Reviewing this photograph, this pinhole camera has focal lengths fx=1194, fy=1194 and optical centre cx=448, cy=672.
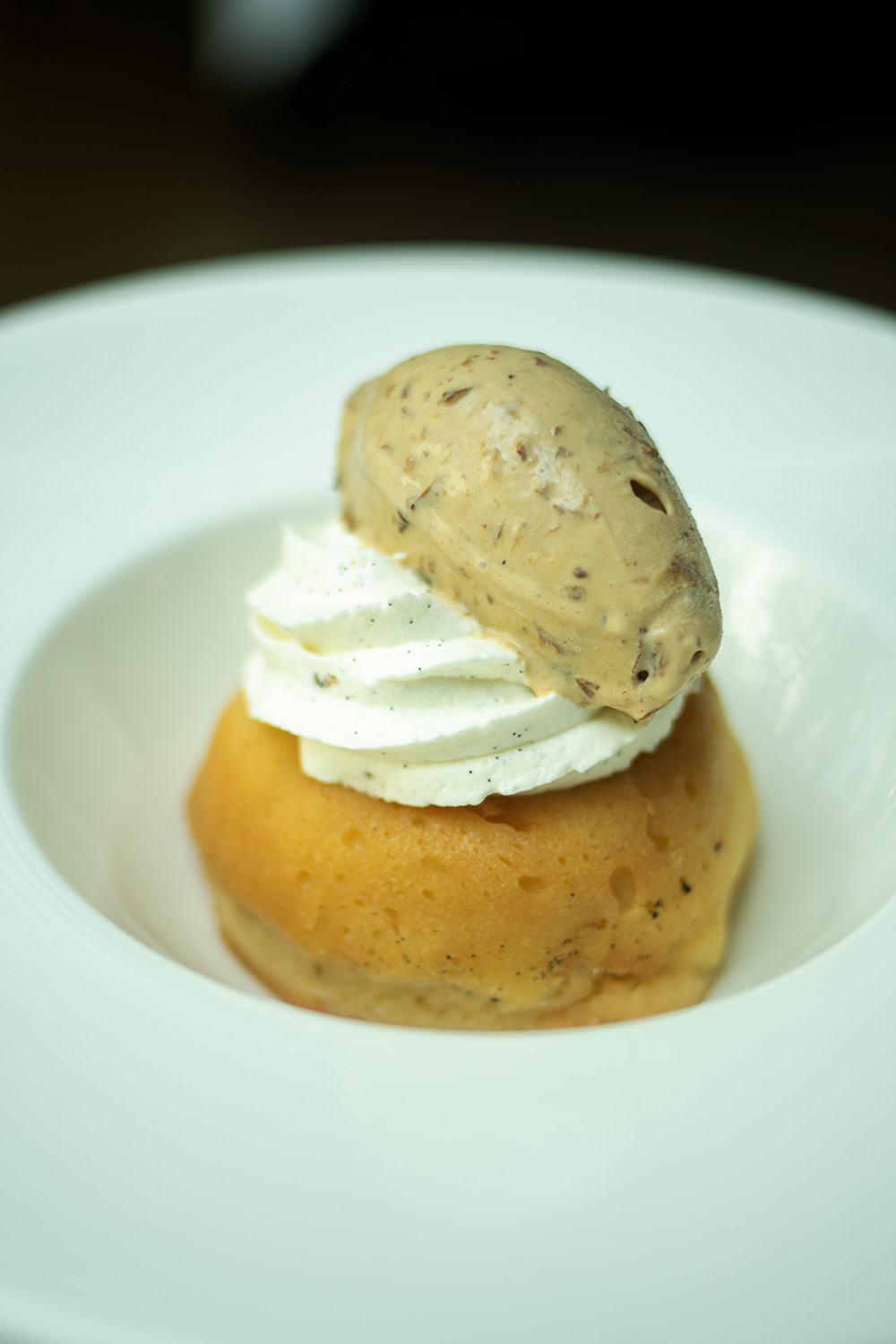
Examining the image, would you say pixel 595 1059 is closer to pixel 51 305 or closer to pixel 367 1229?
pixel 367 1229

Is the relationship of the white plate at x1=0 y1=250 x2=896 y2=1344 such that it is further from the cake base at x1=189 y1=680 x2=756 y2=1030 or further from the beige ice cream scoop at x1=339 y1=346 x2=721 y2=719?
the beige ice cream scoop at x1=339 y1=346 x2=721 y2=719

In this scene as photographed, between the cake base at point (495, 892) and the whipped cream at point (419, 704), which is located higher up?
the whipped cream at point (419, 704)

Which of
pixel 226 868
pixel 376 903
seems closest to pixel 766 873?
pixel 376 903

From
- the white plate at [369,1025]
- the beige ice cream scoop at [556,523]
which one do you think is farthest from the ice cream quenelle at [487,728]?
the white plate at [369,1025]

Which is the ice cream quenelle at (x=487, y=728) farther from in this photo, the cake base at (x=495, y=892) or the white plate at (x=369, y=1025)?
the white plate at (x=369, y=1025)

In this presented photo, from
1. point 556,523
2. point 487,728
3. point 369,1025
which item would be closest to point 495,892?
point 487,728

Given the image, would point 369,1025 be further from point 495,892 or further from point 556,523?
point 556,523
